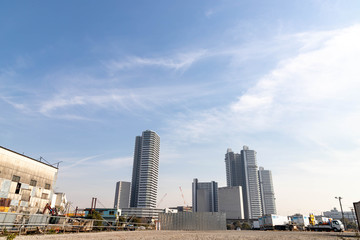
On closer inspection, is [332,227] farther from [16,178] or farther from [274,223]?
[16,178]

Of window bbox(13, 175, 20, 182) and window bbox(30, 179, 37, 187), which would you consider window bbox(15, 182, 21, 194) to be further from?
window bbox(30, 179, 37, 187)

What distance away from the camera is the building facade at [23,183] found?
32000mm

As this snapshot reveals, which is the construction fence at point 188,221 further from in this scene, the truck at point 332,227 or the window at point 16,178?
the window at point 16,178

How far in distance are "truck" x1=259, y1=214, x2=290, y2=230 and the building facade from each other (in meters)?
48.6

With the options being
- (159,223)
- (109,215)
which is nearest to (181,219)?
(159,223)

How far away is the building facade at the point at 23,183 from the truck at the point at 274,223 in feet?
159

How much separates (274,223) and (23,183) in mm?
52166

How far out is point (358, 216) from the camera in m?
25.8

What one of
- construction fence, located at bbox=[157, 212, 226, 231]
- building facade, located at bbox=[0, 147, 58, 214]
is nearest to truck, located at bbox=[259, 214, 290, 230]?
construction fence, located at bbox=[157, 212, 226, 231]

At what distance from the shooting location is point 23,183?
34.8 m

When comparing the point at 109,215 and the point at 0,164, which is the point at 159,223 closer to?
the point at 0,164


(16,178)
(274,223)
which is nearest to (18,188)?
(16,178)

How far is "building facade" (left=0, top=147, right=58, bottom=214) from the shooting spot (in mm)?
32000

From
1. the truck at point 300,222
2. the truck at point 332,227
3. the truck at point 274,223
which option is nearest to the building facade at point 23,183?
the truck at point 274,223
